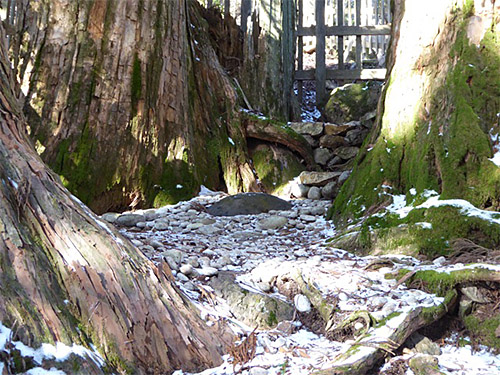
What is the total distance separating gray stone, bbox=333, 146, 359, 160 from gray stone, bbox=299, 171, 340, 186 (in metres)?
0.87

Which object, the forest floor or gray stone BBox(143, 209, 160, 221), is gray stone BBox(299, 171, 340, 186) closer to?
the forest floor

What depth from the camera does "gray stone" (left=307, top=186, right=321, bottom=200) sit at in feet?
19.5

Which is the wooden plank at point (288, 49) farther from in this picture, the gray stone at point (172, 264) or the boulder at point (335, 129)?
the gray stone at point (172, 264)

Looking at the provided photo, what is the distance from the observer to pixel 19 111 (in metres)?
2.46

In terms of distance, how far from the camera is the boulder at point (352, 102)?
301 inches

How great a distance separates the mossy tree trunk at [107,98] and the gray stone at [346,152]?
2307mm

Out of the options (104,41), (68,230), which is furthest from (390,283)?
(104,41)

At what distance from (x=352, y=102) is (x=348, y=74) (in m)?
1.02

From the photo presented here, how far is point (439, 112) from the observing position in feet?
12.5

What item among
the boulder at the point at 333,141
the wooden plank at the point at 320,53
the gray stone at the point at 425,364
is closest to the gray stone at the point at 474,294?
the gray stone at the point at 425,364

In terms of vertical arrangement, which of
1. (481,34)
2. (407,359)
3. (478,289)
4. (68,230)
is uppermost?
(481,34)

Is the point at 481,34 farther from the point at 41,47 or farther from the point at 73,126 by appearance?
the point at 41,47

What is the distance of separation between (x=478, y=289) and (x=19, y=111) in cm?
255

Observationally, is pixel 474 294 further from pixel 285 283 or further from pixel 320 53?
pixel 320 53
